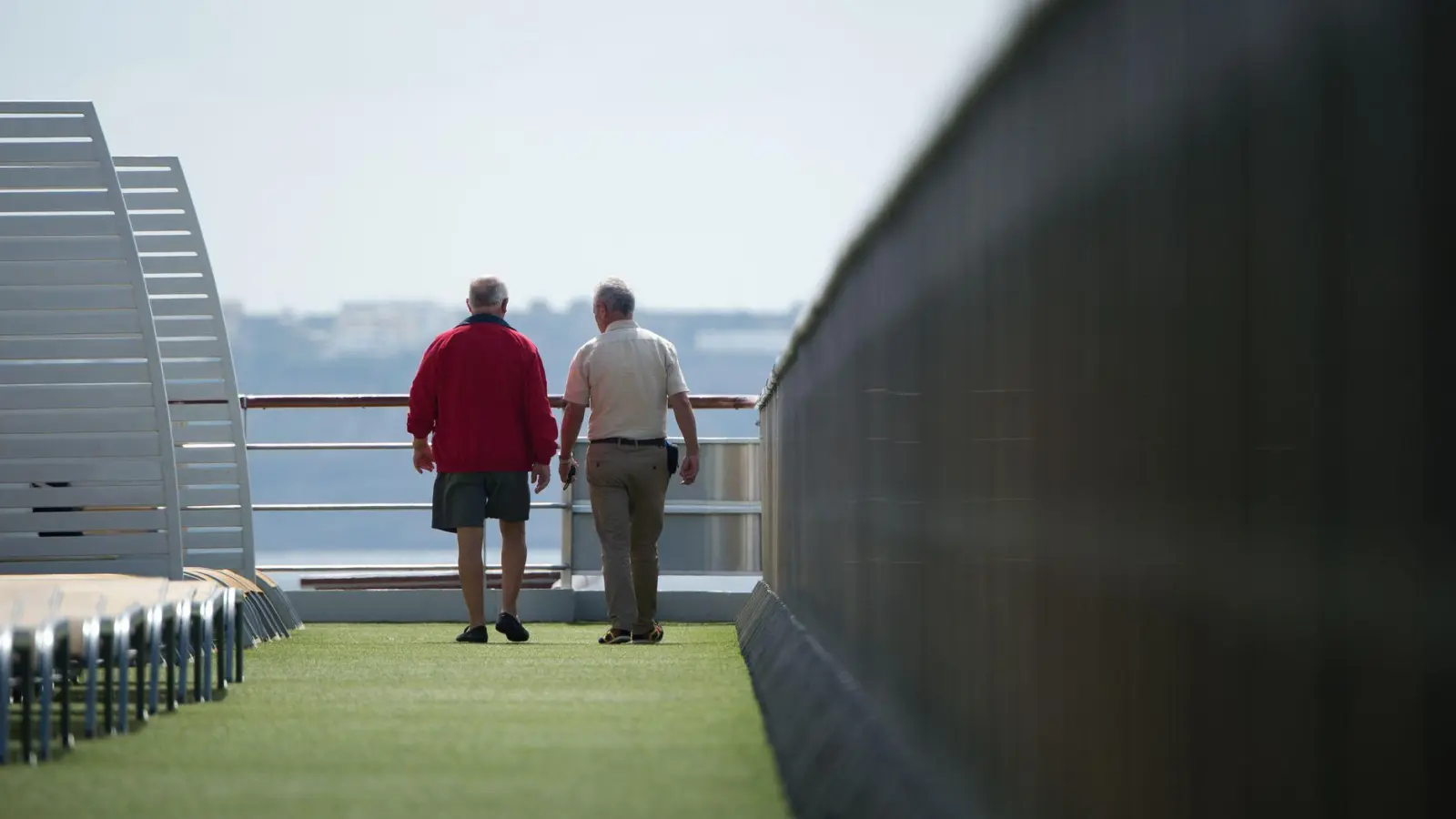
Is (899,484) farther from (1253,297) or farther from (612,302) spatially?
(612,302)

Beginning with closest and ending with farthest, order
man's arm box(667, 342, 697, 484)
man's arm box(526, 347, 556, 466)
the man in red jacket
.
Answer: man's arm box(667, 342, 697, 484) → the man in red jacket → man's arm box(526, 347, 556, 466)

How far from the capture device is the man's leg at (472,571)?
9.70 metres

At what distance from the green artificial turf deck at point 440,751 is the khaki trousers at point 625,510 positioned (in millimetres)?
1653

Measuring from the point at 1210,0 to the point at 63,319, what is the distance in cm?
934

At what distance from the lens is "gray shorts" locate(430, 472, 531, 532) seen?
9.84 m

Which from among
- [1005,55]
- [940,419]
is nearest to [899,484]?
[940,419]

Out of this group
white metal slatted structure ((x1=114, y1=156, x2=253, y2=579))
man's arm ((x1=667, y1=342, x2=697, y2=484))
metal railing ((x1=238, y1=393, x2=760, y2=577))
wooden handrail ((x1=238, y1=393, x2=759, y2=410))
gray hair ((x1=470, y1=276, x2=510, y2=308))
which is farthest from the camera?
wooden handrail ((x1=238, y1=393, x2=759, y2=410))

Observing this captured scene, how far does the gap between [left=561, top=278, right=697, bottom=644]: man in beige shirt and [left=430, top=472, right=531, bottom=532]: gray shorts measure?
46 centimetres

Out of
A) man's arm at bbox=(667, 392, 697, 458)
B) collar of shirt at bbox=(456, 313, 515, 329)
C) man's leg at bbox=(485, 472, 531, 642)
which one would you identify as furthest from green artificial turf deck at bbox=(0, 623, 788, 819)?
collar of shirt at bbox=(456, 313, 515, 329)

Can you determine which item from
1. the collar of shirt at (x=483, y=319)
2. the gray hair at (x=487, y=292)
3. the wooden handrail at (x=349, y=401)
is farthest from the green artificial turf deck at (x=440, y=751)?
the wooden handrail at (x=349, y=401)

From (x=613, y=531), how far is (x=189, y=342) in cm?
394

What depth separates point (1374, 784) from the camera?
1286 millimetres

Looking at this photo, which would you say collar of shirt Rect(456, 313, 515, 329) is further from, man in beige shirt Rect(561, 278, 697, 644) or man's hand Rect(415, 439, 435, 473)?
man's hand Rect(415, 439, 435, 473)

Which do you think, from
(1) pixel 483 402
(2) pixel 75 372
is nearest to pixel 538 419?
(1) pixel 483 402
